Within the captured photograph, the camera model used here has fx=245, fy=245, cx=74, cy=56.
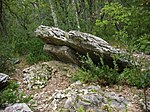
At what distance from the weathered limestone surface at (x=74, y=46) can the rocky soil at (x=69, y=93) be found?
19.1 inches

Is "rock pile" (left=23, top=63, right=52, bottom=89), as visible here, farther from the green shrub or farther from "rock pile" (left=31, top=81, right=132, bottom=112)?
"rock pile" (left=31, top=81, right=132, bottom=112)

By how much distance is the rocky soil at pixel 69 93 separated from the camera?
18.1 ft

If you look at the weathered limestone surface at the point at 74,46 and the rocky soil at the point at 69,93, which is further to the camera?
the weathered limestone surface at the point at 74,46

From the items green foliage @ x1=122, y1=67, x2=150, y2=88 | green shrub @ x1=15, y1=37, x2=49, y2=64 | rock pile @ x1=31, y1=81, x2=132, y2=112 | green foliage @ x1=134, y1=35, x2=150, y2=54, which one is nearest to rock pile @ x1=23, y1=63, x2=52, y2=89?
green shrub @ x1=15, y1=37, x2=49, y2=64

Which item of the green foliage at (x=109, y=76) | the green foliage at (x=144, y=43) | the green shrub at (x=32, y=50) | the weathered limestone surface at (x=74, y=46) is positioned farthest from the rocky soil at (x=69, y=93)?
the green foliage at (x=144, y=43)

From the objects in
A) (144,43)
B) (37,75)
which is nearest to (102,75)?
(144,43)

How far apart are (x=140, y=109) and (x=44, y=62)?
4329 mm

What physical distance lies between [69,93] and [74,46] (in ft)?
7.15

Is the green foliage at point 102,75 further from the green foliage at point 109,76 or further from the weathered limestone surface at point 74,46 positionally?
the weathered limestone surface at point 74,46

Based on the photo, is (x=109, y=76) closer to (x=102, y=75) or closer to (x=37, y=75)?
(x=102, y=75)

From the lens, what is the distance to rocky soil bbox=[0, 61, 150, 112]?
18.1ft

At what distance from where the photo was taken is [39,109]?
19.8 feet

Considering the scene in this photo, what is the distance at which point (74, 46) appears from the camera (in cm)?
794

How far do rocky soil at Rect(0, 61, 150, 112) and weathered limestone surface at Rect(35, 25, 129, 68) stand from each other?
1.59 feet
